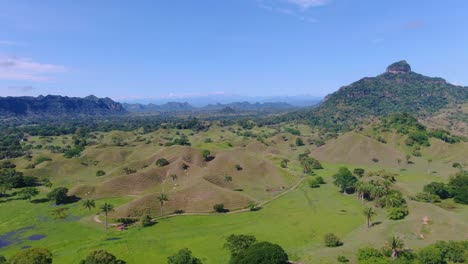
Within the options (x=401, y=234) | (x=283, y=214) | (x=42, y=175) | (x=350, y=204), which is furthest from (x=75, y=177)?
(x=401, y=234)

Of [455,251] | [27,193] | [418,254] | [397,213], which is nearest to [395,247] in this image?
[418,254]

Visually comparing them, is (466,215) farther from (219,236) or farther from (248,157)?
(248,157)

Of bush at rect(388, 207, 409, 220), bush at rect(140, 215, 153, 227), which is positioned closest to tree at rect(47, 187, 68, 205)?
bush at rect(140, 215, 153, 227)

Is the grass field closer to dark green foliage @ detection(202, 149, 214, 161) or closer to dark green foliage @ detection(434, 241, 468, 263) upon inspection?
dark green foliage @ detection(434, 241, 468, 263)

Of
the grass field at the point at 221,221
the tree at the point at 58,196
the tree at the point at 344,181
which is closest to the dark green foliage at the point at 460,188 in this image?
the grass field at the point at 221,221

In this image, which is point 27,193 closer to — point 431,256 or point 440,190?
point 431,256

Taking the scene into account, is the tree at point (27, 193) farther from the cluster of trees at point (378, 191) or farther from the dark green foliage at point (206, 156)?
the cluster of trees at point (378, 191)
